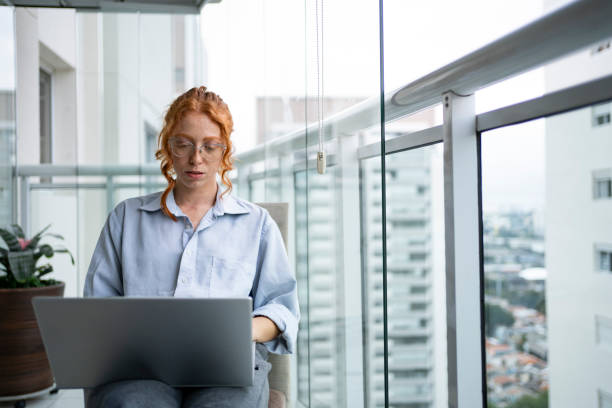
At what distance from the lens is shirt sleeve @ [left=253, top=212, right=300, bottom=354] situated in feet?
4.24

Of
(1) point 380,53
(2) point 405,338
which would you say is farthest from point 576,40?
(2) point 405,338

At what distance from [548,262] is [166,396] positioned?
860 mm

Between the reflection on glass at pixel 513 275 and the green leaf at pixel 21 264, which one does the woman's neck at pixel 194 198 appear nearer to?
the reflection on glass at pixel 513 275

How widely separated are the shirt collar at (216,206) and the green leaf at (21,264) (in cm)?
165

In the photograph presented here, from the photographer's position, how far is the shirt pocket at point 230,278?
1327 millimetres

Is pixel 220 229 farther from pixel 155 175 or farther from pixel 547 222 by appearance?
pixel 155 175

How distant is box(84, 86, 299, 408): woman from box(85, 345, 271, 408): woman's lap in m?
0.13

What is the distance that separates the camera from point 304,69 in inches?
60.6

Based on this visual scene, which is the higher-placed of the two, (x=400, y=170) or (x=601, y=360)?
(x=400, y=170)

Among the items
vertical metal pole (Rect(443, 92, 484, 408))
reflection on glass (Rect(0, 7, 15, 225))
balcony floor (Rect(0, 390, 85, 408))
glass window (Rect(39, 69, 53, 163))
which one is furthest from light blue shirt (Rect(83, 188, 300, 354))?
glass window (Rect(39, 69, 53, 163))

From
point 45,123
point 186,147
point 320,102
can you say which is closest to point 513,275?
point 320,102

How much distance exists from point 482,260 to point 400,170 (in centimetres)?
62

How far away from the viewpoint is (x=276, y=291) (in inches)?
53.5

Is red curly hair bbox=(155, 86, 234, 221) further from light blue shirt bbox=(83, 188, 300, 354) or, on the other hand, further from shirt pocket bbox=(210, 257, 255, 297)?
shirt pocket bbox=(210, 257, 255, 297)
